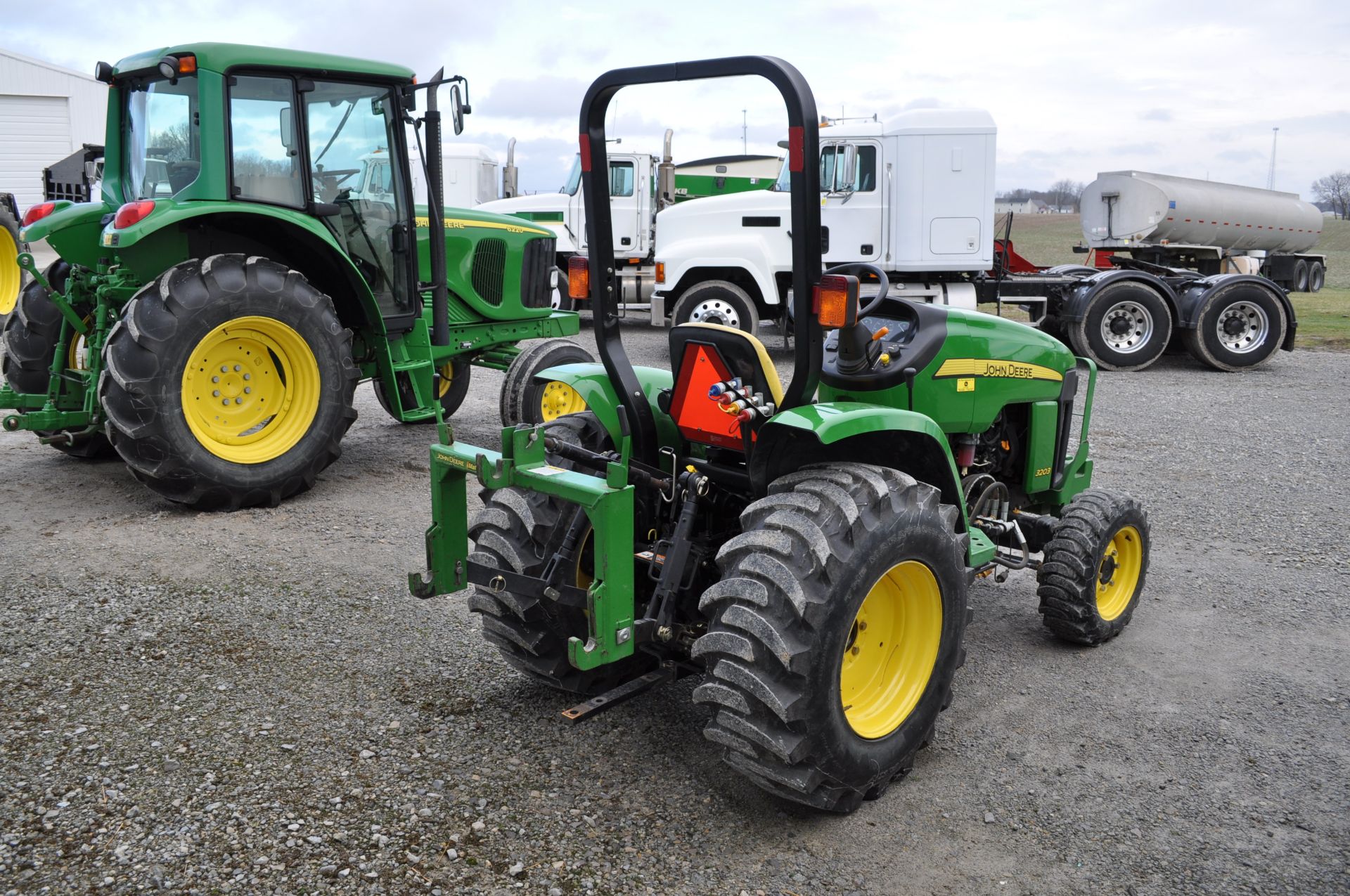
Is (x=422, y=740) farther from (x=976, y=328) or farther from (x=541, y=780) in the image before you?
(x=976, y=328)

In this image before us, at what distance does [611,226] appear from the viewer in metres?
3.29

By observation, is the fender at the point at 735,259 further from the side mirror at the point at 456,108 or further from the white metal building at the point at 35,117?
the white metal building at the point at 35,117

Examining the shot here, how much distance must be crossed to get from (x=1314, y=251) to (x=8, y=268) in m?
34.0

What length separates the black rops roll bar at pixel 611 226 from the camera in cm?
285

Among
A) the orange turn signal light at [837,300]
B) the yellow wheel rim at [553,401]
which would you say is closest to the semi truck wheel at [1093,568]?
the orange turn signal light at [837,300]

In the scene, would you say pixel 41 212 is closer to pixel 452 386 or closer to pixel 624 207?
pixel 452 386

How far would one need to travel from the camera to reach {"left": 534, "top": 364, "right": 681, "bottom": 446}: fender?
3557 mm

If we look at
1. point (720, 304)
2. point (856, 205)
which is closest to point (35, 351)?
point (720, 304)

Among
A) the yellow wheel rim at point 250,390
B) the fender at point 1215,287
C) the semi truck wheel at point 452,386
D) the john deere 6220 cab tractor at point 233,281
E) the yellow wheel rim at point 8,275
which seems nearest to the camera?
the john deere 6220 cab tractor at point 233,281

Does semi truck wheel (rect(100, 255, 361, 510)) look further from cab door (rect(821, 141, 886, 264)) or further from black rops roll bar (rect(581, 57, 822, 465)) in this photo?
cab door (rect(821, 141, 886, 264))

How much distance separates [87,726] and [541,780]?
1.49 metres

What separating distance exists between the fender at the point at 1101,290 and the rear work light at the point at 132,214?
31.9 ft

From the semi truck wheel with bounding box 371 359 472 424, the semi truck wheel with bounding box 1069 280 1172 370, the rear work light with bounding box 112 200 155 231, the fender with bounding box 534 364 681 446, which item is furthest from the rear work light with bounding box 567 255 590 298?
the semi truck wheel with bounding box 1069 280 1172 370

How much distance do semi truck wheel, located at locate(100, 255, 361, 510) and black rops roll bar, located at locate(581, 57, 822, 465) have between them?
3108 mm
